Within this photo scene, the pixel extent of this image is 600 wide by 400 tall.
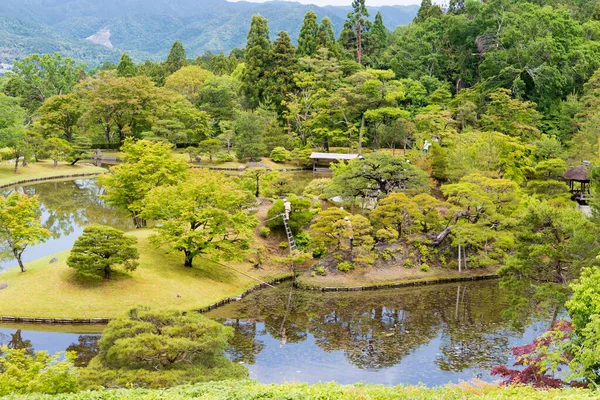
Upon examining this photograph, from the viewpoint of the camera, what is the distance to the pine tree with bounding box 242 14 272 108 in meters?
55.4

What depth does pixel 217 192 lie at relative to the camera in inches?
957

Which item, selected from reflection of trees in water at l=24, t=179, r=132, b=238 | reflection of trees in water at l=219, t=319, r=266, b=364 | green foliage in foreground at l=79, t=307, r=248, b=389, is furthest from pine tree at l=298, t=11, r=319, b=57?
green foliage in foreground at l=79, t=307, r=248, b=389

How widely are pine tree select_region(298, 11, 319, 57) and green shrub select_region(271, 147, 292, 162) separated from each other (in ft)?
41.2

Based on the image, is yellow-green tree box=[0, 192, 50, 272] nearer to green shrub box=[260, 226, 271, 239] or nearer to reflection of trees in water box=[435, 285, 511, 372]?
green shrub box=[260, 226, 271, 239]

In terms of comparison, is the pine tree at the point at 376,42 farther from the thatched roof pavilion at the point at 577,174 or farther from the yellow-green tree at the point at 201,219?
the yellow-green tree at the point at 201,219

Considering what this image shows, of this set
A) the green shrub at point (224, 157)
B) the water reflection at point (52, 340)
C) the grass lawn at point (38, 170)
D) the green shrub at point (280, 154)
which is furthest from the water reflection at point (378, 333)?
the green shrub at point (224, 157)

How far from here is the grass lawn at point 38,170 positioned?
4297 centimetres

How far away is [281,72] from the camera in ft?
181

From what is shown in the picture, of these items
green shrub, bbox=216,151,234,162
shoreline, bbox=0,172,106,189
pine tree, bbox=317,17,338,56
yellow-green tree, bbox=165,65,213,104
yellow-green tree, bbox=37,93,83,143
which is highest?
pine tree, bbox=317,17,338,56

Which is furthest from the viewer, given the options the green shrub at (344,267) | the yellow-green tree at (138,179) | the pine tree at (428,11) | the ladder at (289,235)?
the pine tree at (428,11)

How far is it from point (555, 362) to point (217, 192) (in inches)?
567

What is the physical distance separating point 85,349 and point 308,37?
4563 cm

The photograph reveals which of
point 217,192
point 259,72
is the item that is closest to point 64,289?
point 217,192

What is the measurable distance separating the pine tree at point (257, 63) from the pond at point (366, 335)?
3373 cm
